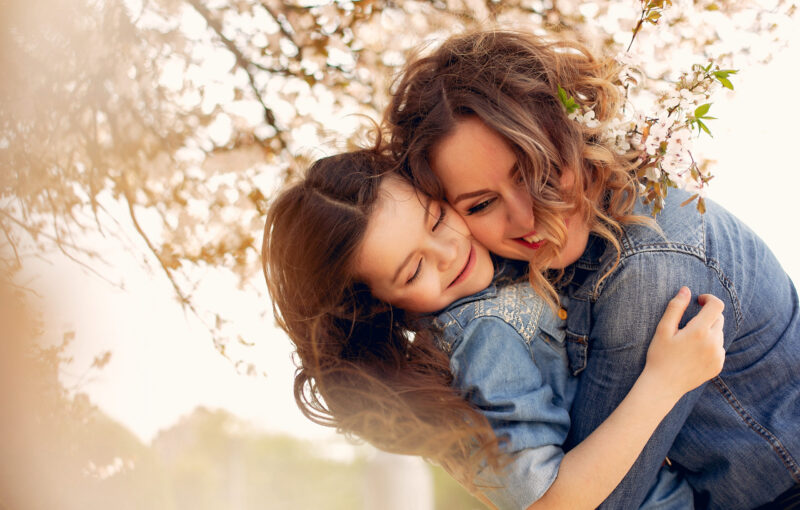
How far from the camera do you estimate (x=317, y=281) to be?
178cm

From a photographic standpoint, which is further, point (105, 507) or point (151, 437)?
point (151, 437)

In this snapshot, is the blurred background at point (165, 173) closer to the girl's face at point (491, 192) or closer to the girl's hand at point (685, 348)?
the girl's face at point (491, 192)

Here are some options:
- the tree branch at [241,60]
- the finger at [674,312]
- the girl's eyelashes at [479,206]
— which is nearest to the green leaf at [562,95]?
the girl's eyelashes at [479,206]

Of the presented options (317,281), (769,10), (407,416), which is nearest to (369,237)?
(317,281)

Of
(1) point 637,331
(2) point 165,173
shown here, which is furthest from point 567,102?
(2) point 165,173

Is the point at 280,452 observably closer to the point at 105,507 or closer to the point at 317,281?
the point at 105,507

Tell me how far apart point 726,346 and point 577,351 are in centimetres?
40

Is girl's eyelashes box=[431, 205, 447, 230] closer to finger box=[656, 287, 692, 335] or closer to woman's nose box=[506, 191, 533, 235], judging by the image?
woman's nose box=[506, 191, 533, 235]

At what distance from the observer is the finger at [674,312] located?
1519 mm

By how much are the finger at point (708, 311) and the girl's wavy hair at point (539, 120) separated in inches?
10.1

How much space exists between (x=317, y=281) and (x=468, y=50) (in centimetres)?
83

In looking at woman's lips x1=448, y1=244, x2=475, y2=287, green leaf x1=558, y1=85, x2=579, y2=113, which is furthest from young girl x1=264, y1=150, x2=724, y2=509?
green leaf x1=558, y1=85, x2=579, y2=113

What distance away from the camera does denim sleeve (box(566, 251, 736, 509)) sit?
5.13 ft

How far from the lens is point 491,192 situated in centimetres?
168
